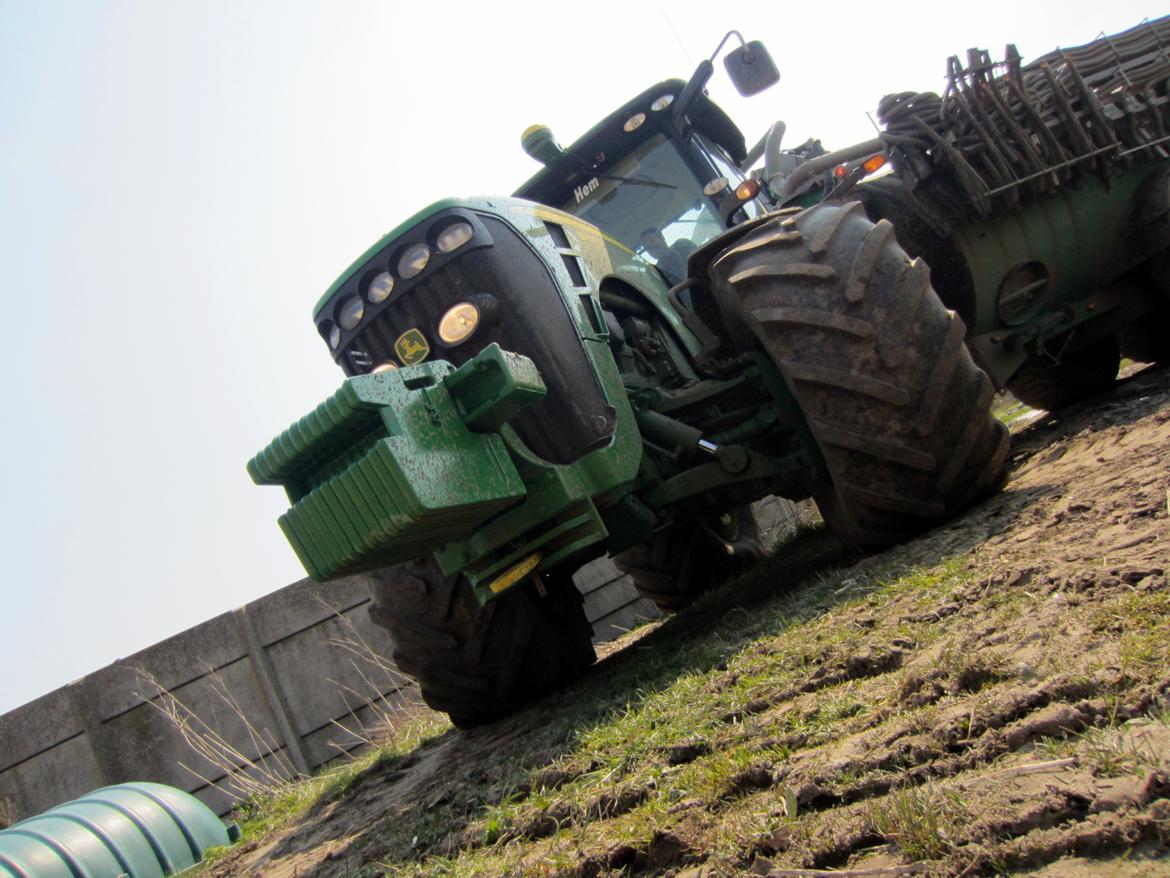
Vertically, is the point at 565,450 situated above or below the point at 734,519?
above

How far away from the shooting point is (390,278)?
367 centimetres

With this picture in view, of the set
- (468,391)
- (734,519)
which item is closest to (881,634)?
(468,391)

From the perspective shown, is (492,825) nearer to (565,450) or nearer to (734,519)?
(565,450)

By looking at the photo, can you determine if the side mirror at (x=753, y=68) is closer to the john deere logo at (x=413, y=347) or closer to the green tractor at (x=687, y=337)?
the green tractor at (x=687, y=337)

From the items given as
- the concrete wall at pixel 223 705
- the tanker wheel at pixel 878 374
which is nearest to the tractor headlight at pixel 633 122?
the tanker wheel at pixel 878 374

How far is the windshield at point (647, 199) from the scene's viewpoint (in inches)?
204

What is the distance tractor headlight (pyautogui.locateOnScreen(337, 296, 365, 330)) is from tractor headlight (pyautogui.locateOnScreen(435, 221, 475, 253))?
15.8 inches

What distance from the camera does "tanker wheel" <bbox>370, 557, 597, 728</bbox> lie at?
12.7ft

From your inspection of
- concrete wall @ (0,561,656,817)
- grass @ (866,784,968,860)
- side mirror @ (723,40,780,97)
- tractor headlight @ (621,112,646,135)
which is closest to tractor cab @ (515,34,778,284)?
tractor headlight @ (621,112,646,135)

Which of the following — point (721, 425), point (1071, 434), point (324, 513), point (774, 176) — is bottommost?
point (1071, 434)

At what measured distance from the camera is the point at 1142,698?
155cm

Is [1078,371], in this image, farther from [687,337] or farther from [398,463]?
[398,463]

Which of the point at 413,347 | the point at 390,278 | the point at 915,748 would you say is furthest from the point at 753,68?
the point at 915,748

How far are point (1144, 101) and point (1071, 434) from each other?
1791 millimetres
